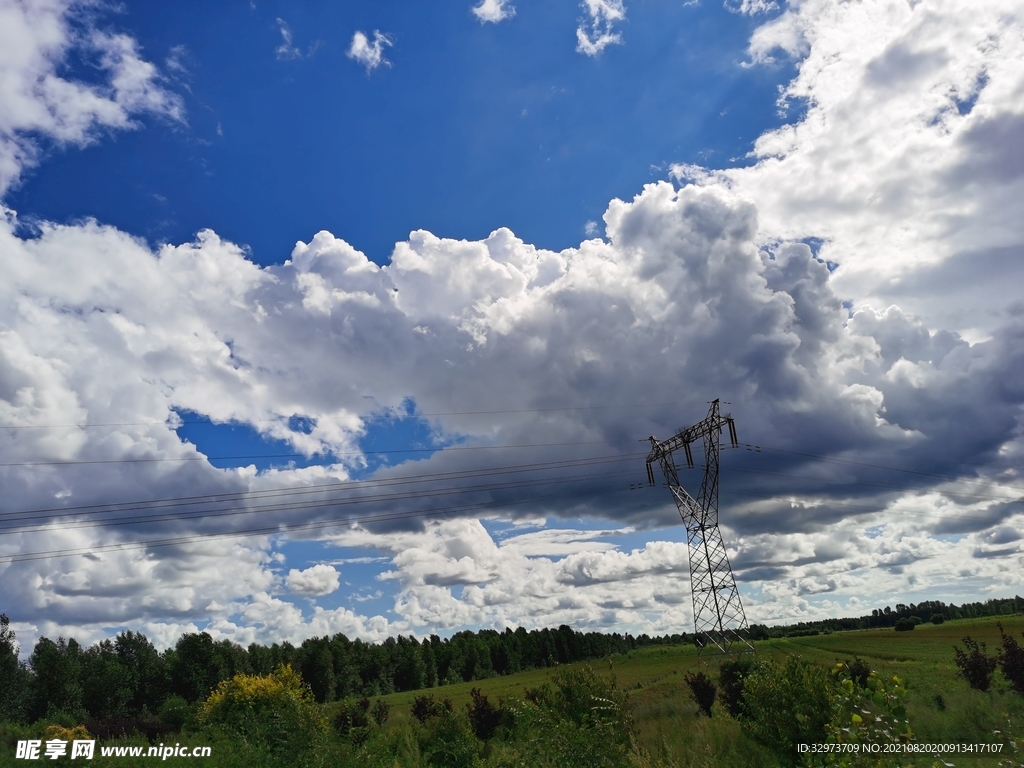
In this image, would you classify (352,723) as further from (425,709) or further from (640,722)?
(640,722)

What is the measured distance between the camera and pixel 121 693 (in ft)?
381

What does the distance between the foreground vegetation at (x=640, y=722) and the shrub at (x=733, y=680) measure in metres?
0.10

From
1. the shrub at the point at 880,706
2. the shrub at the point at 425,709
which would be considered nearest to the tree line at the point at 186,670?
the shrub at the point at 425,709

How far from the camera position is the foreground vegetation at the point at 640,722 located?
16172 millimetres

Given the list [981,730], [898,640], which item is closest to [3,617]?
[981,730]

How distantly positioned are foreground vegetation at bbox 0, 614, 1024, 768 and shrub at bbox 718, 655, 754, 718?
0.32 feet

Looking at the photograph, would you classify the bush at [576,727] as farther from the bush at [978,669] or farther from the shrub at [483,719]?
the bush at [978,669]

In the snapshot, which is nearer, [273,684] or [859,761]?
[859,761]

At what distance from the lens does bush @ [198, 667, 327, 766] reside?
33.2 m

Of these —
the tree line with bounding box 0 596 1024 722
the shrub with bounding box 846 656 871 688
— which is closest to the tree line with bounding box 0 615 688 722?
the tree line with bounding box 0 596 1024 722

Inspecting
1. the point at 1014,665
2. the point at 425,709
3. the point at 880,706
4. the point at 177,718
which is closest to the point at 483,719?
the point at 425,709

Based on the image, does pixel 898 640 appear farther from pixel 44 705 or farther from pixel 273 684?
pixel 44 705

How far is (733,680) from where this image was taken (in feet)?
123

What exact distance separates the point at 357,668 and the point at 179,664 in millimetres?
39589
